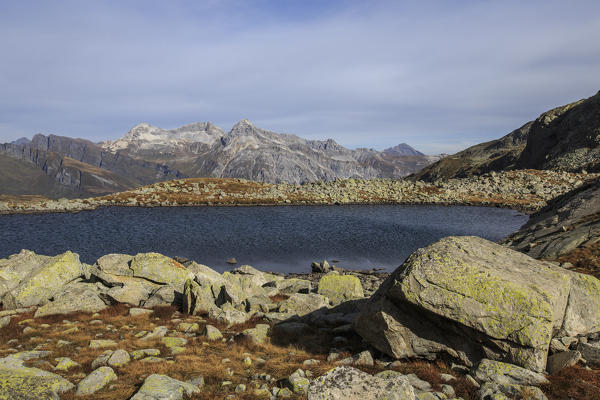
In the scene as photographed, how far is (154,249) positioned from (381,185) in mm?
113337

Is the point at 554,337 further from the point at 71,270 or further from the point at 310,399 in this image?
the point at 71,270

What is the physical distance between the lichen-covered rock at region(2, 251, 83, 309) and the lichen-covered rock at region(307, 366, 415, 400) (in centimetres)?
2434

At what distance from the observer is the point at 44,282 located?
24.7m

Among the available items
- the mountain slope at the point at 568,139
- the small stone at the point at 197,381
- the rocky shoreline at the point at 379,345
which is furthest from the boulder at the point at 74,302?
the mountain slope at the point at 568,139

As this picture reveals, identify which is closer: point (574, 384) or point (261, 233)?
point (574, 384)

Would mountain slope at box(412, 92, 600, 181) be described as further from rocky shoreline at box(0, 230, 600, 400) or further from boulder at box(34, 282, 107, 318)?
boulder at box(34, 282, 107, 318)

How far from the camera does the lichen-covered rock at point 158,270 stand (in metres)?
26.5

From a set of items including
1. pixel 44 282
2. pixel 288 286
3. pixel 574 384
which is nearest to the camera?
pixel 574 384

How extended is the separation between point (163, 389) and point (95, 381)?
2.87 metres

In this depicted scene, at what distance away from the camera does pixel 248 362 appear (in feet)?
47.8

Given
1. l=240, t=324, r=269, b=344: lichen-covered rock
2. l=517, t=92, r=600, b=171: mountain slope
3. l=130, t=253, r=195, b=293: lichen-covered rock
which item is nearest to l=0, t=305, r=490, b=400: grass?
l=240, t=324, r=269, b=344: lichen-covered rock

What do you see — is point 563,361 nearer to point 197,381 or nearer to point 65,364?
point 197,381

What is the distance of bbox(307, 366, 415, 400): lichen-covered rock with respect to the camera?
8367mm

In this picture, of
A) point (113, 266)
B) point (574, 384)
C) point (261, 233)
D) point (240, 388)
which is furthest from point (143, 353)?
point (261, 233)
